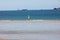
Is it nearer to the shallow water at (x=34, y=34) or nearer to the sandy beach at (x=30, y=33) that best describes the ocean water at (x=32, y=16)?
the shallow water at (x=34, y=34)

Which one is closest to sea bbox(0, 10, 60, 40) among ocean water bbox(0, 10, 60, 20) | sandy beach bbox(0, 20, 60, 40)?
sandy beach bbox(0, 20, 60, 40)

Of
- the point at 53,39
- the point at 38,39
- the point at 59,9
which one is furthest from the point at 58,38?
the point at 59,9

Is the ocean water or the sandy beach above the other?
the sandy beach

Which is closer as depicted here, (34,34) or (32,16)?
(34,34)

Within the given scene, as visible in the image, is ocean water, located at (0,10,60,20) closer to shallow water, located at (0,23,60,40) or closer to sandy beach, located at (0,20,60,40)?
shallow water, located at (0,23,60,40)

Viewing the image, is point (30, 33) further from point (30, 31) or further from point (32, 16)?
point (32, 16)

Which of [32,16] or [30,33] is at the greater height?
[30,33]

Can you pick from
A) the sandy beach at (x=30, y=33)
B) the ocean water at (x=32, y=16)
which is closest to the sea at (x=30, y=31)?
the sandy beach at (x=30, y=33)

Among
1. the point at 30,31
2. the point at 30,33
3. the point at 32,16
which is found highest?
the point at 30,33

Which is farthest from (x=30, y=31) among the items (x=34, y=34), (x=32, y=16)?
(x=32, y=16)

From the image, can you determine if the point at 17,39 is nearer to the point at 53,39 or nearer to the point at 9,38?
the point at 9,38

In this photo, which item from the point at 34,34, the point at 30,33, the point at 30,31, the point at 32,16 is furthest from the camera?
the point at 32,16

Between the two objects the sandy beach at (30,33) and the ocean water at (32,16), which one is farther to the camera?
the ocean water at (32,16)

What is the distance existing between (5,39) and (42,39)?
2.06 meters
